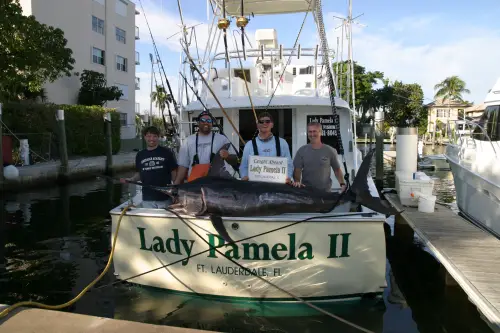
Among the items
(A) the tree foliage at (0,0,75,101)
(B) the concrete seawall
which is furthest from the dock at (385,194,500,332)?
(A) the tree foliage at (0,0,75,101)

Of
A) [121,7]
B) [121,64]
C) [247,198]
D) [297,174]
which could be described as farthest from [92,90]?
[247,198]

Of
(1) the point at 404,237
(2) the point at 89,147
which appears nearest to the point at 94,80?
(2) the point at 89,147

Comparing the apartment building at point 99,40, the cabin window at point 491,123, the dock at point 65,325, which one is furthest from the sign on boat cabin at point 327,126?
the apartment building at point 99,40

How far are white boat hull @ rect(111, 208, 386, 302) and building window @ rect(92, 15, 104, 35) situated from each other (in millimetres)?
26511

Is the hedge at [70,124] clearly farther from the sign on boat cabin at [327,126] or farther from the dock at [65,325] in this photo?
the dock at [65,325]

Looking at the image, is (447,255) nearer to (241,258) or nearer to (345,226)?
(345,226)

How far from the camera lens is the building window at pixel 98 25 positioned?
26938mm

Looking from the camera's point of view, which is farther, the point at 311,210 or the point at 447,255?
the point at 447,255

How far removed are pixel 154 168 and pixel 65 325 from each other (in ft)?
6.63

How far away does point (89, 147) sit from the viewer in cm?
1973

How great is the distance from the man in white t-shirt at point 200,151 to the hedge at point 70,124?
13.4m

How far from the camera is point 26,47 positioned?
457 inches

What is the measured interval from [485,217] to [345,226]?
456 centimetres

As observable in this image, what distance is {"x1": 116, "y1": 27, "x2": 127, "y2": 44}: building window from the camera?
96.8 ft
